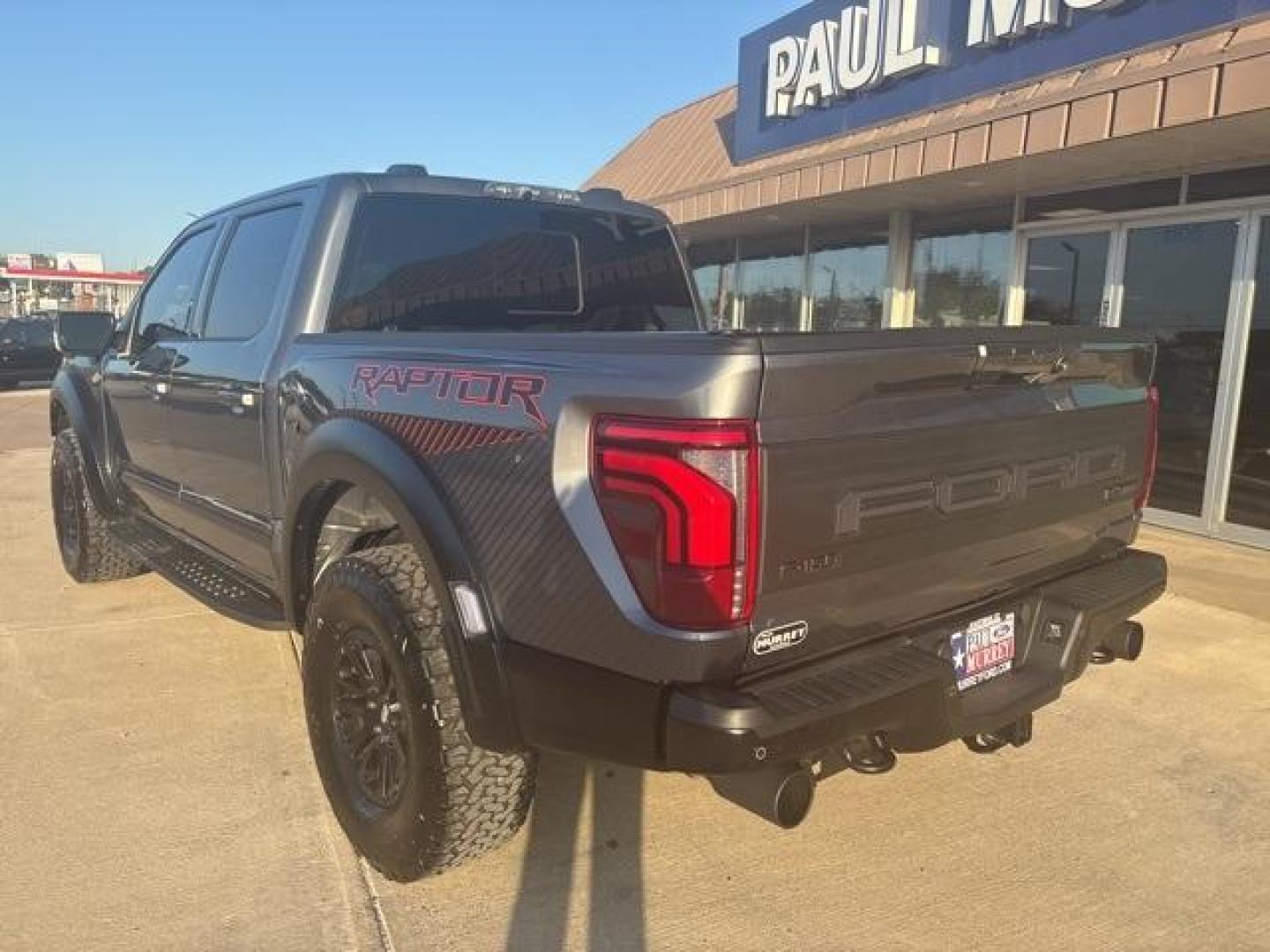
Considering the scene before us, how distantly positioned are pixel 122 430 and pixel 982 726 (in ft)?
14.2

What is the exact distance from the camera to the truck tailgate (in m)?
2.01

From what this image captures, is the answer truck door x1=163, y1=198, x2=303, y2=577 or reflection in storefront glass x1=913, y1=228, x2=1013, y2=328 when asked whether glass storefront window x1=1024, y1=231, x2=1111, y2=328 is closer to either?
reflection in storefront glass x1=913, y1=228, x2=1013, y2=328

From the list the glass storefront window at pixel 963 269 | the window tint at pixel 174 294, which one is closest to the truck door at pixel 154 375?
the window tint at pixel 174 294

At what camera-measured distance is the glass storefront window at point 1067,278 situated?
8234mm

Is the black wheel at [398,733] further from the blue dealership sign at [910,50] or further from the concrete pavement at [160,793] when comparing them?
the blue dealership sign at [910,50]

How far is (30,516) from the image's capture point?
25.4 ft

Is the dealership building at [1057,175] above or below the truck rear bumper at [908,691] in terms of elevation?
above

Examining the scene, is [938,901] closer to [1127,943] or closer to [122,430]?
[1127,943]

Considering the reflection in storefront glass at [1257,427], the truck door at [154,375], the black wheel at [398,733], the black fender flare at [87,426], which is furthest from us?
the reflection in storefront glass at [1257,427]

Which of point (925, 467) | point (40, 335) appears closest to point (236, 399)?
point (925, 467)

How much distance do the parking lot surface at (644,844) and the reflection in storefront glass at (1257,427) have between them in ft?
11.2

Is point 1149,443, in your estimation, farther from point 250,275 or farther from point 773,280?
point 773,280

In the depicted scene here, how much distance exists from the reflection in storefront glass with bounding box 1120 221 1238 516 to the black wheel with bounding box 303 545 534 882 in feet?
22.0

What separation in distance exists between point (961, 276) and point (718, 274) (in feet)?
15.6
